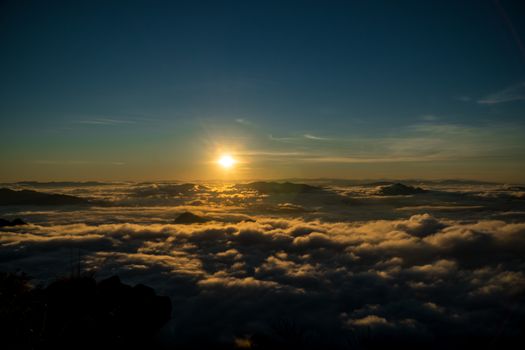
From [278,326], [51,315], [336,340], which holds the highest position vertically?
[51,315]

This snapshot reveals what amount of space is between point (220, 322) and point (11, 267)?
3185 inches

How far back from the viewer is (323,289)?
107 meters

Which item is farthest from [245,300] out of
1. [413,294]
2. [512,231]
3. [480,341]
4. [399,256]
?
[512,231]

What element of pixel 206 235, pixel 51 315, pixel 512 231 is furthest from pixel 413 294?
pixel 512 231

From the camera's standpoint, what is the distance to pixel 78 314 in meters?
41.1

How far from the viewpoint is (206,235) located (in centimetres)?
19312

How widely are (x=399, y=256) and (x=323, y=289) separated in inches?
2071

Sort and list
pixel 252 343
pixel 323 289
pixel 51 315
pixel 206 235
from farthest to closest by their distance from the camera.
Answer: pixel 206 235 < pixel 323 289 < pixel 252 343 < pixel 51 315

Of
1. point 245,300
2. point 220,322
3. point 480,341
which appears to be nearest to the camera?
point 480,341

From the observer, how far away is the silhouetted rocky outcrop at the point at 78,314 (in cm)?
2731

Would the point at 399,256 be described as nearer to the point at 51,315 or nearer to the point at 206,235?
the point at 206,235

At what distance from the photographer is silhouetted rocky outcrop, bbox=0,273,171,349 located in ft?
89.6

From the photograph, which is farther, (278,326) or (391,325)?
(391,325)

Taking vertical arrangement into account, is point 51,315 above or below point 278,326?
above
